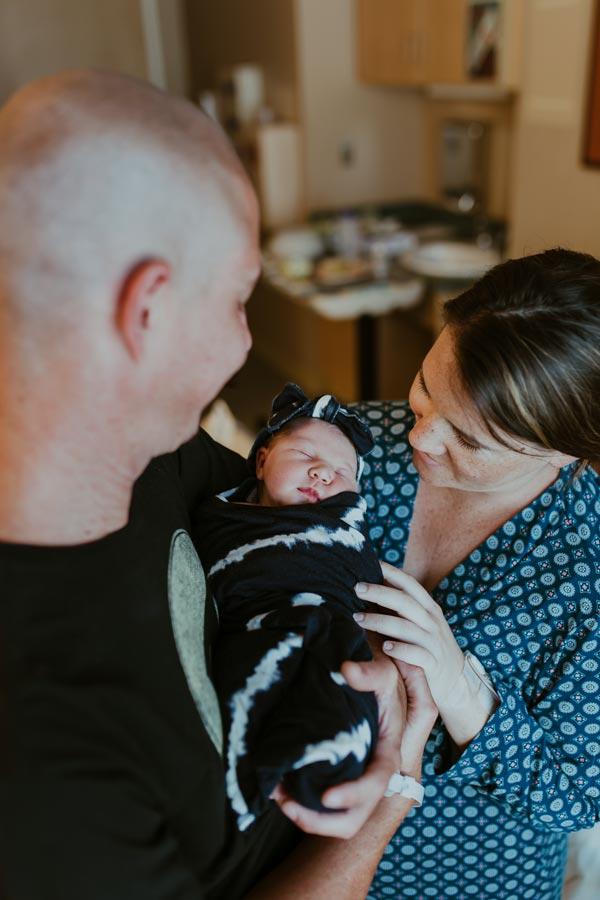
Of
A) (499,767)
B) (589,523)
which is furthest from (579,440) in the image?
(499,767)

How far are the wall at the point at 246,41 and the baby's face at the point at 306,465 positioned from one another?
13.2 feet

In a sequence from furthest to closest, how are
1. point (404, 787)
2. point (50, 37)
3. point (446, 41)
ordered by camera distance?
point (446, 41), point (50, 37), point (404, 787)

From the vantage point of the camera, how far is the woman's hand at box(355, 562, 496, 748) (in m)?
0.99

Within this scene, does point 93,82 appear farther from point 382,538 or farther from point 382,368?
point 382,368

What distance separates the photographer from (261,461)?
123cm

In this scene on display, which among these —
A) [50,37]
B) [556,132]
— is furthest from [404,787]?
[50,37]

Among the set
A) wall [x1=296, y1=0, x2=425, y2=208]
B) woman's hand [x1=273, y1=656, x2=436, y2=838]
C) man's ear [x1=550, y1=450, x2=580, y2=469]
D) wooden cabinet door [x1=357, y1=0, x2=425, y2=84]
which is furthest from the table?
woman's hand [x1=273, y1=656, x2=436, y2=838]

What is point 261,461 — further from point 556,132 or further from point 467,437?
point 556,132

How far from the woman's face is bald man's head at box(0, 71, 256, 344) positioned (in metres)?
0.56

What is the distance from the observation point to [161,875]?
66cm

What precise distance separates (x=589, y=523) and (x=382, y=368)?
3.53 m

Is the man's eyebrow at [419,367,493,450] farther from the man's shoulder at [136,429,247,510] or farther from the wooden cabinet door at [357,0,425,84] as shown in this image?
the wooden cabinet door at [357,0,425,84]

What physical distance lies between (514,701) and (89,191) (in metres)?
0.88

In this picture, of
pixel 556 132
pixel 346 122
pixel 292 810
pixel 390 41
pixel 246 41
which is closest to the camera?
pixel 292 810
